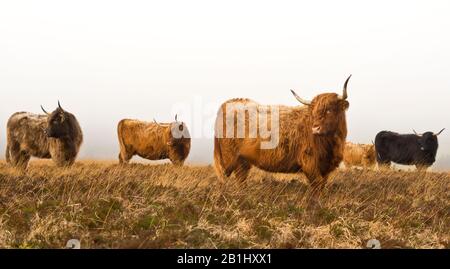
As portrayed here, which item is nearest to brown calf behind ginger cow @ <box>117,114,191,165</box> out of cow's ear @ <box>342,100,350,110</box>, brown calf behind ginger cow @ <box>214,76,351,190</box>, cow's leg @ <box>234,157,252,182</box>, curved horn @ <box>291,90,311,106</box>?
brown calf behind ginger cow @ <box>214,76,351,190</box>

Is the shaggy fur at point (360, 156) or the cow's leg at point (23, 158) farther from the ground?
the cow's leg at point (23, 158)

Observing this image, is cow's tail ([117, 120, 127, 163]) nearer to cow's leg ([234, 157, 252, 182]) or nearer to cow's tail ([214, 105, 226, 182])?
cow's tail ([214, 105, 226, 182])

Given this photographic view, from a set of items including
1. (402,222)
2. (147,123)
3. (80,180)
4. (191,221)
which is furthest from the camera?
(147,123)

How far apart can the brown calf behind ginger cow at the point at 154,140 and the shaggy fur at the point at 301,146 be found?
341 inches

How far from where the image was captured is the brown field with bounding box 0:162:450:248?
20.5 ft

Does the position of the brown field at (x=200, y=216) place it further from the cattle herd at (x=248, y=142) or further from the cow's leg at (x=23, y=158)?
→ the cow's leg at (x=23, y=158)

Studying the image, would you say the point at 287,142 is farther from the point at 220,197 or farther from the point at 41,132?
the point at 41,132

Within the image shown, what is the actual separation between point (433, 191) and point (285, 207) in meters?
5.43

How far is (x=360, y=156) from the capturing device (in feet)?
91.2

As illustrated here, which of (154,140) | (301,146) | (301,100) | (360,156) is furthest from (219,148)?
(360,156)

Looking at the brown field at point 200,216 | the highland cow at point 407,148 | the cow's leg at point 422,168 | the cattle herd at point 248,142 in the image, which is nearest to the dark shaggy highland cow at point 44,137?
the cattle herd at point 248,142

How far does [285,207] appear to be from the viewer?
8047 millimetres

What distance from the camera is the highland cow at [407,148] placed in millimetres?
21625
